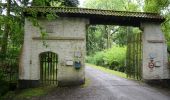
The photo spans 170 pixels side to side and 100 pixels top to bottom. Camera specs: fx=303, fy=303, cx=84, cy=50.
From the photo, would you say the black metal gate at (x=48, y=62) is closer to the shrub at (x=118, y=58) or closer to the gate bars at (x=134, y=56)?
the gate bars at (x=134, y=56)

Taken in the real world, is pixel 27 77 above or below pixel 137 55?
below

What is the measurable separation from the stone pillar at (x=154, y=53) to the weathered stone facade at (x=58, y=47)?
14.6 feet

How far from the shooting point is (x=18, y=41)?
24047 mm

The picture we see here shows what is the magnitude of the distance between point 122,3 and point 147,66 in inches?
991

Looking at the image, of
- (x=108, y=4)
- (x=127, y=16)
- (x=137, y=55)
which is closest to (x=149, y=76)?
(x=137, y=55)

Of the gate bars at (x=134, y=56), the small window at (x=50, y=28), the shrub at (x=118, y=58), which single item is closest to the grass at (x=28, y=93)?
the small window at (x=50, y=28)

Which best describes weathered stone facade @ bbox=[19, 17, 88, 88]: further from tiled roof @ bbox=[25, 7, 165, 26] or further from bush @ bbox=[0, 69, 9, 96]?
bush @ bbox=[0, 69, 9, 96]

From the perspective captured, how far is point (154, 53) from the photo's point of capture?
68.2ft

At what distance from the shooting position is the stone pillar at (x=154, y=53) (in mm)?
20688

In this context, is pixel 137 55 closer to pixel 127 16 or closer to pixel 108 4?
pixel 127 16

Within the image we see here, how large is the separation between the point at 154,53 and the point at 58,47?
21.8 feet

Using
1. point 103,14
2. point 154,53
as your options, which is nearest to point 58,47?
point 103,14

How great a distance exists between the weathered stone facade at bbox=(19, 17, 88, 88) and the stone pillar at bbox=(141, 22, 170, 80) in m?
4.44

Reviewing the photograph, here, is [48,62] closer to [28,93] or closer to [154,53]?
[28,93]
